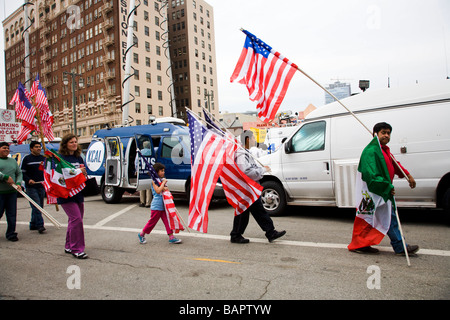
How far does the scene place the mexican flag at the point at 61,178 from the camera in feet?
15.4

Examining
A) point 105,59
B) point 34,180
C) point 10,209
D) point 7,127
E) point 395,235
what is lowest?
point 395,235

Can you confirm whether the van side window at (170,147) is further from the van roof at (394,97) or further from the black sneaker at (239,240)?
the black sneaker at (239,240)

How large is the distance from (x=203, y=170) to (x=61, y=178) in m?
2.14

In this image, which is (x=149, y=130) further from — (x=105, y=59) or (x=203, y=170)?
(x=105, y=59)

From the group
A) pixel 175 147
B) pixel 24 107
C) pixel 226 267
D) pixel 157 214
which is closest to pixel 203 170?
pixel 157 214

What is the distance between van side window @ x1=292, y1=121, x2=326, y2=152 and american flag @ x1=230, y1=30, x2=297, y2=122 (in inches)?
83.1

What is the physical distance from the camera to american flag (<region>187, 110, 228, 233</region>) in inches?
187

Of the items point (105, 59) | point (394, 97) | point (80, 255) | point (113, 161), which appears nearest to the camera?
point (80, 255)

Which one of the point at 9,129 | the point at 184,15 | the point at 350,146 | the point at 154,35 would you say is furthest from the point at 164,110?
the point at 350,146

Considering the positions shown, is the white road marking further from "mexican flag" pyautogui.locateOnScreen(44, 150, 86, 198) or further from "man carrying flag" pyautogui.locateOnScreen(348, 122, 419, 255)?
"mexican flag" pyautogui.locateOnScreen(44, 150, 86, 198)

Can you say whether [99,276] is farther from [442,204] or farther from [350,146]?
[442,204]

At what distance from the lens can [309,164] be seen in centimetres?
687

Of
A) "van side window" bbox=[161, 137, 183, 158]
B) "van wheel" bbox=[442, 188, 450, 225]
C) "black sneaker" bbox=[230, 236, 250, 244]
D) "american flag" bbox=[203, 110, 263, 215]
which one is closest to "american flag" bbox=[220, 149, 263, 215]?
"american flag" bbox=[203, 110, 263, 215]
